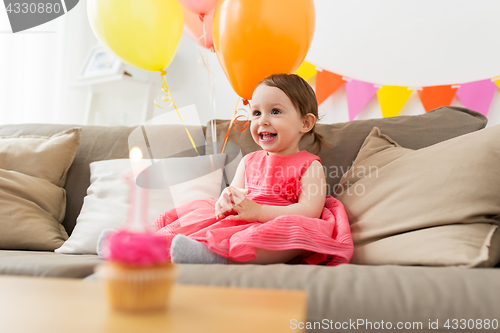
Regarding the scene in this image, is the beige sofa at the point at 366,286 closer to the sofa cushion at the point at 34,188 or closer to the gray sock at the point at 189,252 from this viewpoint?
the gray sock at the point at 189,252

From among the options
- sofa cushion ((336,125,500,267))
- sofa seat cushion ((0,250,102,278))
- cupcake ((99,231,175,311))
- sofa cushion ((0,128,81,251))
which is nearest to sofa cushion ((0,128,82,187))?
sofa cushion ((0,128,81,251))

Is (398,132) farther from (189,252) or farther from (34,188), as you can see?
(34,188)

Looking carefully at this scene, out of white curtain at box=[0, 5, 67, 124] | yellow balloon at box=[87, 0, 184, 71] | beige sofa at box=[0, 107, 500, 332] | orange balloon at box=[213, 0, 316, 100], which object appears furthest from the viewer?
white curtain at box=[0, 5, 67, 124]

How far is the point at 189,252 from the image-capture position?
814mm

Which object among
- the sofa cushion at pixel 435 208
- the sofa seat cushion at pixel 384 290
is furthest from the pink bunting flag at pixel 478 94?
the sofa seat cushion at pixel 384 290

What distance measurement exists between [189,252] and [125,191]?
1.97 feet

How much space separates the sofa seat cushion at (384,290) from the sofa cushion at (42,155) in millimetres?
958

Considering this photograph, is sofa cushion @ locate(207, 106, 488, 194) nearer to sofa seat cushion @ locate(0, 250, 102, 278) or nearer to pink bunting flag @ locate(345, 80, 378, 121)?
pink bunting flag @ locate(345, 80, 378, 121)

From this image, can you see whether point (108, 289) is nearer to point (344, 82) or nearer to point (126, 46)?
point (126, 46)

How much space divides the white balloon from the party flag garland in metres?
0.03

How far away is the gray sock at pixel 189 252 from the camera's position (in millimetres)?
806

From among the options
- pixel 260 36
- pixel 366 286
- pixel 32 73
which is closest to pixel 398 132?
pixel 260 36

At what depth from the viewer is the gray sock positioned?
0.81 meters

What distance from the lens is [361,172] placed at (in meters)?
1.16
